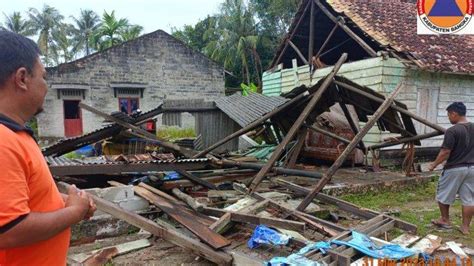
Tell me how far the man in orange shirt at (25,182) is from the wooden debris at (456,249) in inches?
174

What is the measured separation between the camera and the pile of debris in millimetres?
3947

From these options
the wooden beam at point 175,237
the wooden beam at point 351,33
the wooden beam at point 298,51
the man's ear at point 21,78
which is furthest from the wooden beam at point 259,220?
the wooden beam at point 298,51

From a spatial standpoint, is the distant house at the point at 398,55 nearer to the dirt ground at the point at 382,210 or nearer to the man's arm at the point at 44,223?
the dirt ground at the point at 382,210

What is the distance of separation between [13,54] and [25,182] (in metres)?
0.54

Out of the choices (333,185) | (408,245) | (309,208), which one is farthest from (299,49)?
(408,245)

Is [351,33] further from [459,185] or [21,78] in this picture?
[21,78]

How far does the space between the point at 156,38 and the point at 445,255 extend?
18581 millimetres

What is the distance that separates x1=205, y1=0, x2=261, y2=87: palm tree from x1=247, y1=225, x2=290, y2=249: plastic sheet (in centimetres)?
2500

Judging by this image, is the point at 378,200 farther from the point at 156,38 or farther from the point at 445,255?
the point at 156,38

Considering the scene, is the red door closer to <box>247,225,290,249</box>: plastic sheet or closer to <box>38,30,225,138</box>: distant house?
<box>38,30,225,138</box>: distant house

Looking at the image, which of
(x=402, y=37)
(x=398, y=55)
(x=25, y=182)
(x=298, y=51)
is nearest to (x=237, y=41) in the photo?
(x=298, y=51)

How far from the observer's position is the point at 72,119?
65.1 ft

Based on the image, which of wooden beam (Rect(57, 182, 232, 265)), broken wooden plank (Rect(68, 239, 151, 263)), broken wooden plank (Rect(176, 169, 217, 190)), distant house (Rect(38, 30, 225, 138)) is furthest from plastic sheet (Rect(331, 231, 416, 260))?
distant house (Rect(38, 30, 225, 138))

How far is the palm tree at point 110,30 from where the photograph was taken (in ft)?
100
